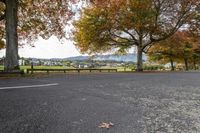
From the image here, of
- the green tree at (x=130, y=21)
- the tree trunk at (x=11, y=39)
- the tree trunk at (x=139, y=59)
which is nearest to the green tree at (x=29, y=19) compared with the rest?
the tree trunk at (x=11, y=39)

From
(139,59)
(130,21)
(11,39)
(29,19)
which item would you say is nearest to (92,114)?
(11,39)

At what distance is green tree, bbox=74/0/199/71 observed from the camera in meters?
29.5

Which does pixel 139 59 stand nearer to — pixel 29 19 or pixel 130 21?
pixel 130 21

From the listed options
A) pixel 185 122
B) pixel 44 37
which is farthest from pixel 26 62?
pixel 185 122

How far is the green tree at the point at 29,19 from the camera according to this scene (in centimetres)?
1606

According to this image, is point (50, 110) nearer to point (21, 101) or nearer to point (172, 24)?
point (21, 101)

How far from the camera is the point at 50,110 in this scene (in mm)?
5461

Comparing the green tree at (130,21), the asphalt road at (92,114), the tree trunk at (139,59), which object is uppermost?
the green tree at (130,21)

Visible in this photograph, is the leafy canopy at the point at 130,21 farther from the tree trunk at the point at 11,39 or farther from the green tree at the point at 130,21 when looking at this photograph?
the tree trunk at the point at 11,39

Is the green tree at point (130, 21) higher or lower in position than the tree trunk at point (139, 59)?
higher

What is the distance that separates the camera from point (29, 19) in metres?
21.6

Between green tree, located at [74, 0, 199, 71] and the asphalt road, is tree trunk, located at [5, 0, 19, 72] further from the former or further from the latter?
green tree, located at [74, 0, 199, 71]

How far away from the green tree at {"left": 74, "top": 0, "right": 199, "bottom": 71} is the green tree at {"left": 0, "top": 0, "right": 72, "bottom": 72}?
8346 millimetres

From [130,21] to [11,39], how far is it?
16.4 m
